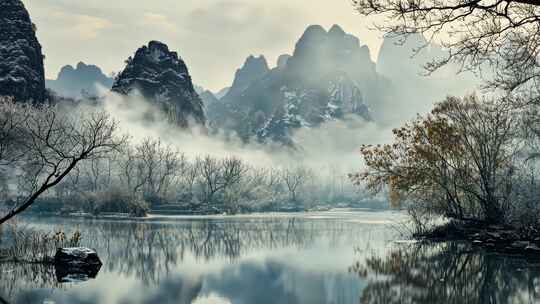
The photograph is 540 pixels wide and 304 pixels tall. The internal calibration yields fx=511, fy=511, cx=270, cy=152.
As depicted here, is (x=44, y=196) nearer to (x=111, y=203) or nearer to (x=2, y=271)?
(x=111, y=203)

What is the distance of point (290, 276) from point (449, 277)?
22.4 feet

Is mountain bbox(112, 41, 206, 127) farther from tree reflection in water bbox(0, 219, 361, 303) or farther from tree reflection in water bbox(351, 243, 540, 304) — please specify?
tree reflection in water bbox(351, 243, 540, 304)

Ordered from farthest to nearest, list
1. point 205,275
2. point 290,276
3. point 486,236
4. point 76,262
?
point 486,236, point 205,275, point 76,262, point 290,276

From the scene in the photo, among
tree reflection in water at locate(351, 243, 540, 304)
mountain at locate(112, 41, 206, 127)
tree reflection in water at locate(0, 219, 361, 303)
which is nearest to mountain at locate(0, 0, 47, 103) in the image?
mountain at locate(112, 41, 206, 127)

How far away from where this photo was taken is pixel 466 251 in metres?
30.8

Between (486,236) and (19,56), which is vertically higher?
(19,56)

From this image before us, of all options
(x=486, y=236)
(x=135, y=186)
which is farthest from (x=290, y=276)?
(x=135, y=186)

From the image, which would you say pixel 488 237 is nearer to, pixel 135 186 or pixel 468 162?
pixel 468 162

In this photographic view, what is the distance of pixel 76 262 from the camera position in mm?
23641

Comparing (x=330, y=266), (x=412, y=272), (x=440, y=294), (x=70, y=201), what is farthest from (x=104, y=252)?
(x=70, y=201)

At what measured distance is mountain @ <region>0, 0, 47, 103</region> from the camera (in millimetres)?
119938

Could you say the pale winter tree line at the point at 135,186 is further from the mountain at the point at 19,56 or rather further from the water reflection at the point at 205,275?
the water reflection at the point at 205,275

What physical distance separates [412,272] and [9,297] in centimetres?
1598

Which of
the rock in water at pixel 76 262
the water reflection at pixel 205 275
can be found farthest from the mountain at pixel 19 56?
the rock in water at pixel 76 262
